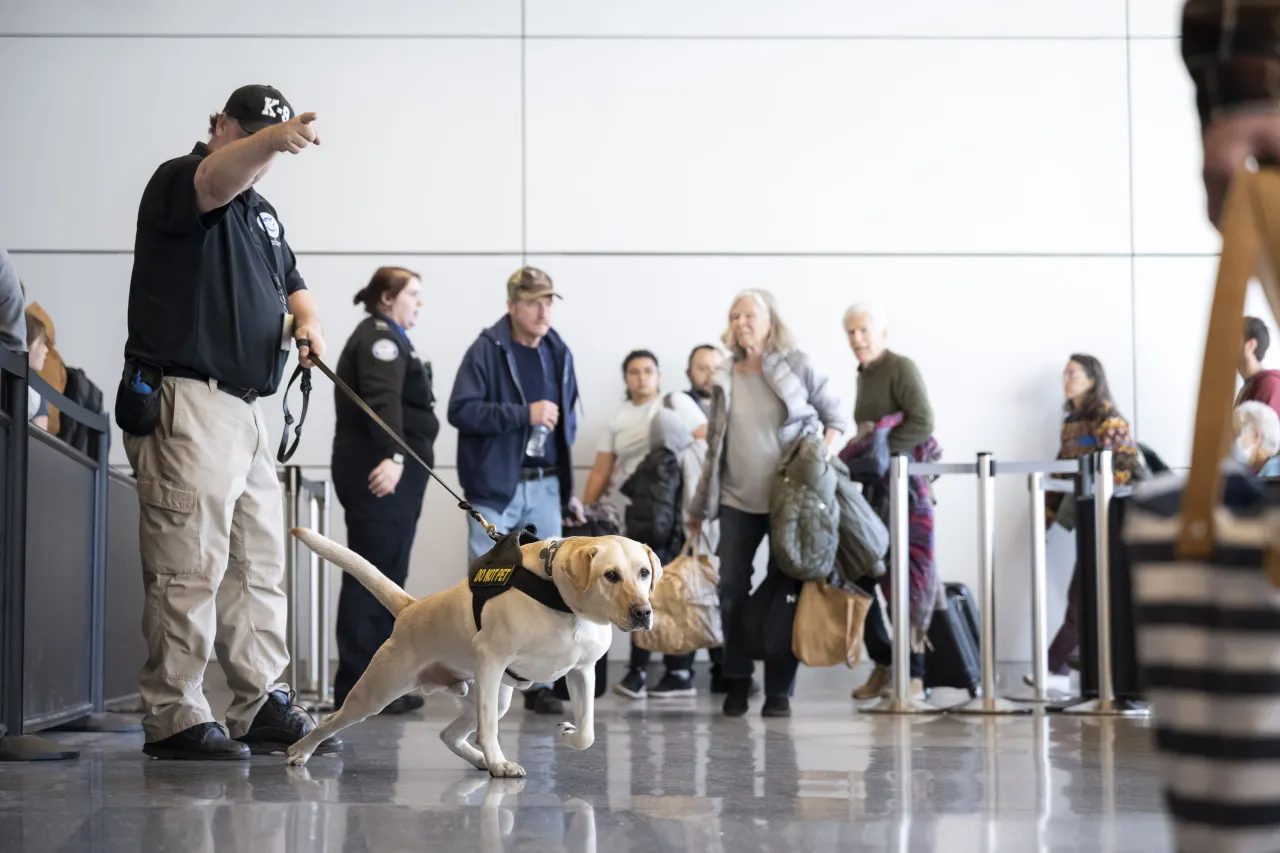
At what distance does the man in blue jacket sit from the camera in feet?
19.4

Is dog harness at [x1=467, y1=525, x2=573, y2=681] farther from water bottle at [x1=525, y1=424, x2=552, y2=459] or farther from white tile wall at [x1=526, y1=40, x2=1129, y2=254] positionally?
white tile wall at [x1=526, y1=40, x2=1129, y2=254]

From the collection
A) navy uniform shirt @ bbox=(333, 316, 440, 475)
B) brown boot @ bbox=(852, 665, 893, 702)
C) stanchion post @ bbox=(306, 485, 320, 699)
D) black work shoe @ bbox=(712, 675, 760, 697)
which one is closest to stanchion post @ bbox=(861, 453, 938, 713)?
brown boot @ bbox=(852, 665, 893, 702)

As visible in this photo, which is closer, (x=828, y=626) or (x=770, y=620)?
(x=828, y=626)

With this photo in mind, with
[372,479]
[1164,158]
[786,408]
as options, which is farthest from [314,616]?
[1164,158]

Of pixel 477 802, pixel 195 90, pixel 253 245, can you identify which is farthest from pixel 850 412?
pixel 477 802

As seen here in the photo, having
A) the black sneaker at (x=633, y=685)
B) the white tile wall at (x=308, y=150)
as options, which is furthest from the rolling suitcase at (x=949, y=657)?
the white tile wall at (x=308, y=150)

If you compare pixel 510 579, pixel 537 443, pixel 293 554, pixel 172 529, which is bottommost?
pixel 293 554

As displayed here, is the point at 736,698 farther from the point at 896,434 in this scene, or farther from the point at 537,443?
the point at 896,434

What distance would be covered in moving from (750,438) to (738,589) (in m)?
0.63

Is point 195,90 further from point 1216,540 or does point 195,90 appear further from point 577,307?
point 1216,540

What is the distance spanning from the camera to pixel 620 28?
884 cm

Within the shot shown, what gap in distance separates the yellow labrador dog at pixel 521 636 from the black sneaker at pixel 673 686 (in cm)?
367

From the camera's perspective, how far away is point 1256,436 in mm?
6125

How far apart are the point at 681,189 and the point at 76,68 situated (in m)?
3.74
